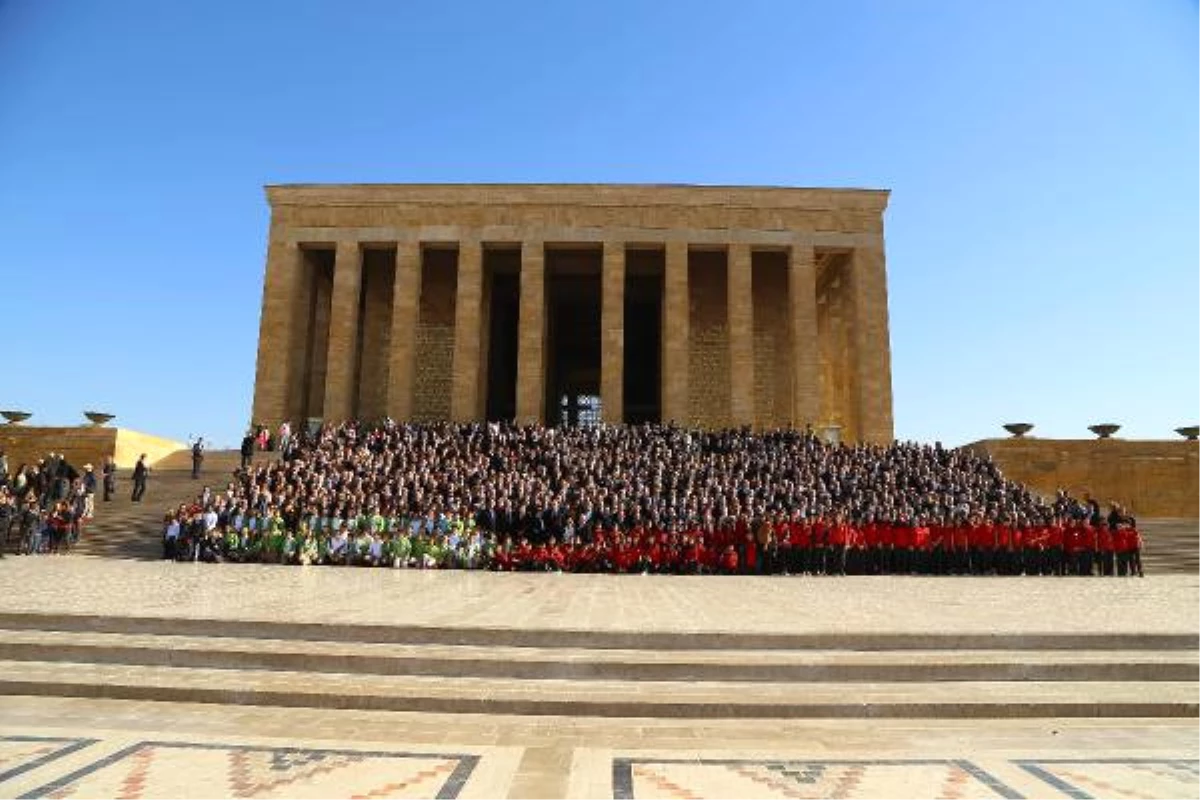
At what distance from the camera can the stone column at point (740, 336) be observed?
2606cm

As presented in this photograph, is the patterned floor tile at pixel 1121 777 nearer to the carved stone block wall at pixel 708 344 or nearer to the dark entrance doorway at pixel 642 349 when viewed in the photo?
the carved stone block wall at pixel 708 344

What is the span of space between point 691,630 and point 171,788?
4.18 m

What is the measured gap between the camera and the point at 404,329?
26.7 meters

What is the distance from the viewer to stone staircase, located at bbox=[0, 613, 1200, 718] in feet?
17.9

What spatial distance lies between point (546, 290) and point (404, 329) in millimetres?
6164

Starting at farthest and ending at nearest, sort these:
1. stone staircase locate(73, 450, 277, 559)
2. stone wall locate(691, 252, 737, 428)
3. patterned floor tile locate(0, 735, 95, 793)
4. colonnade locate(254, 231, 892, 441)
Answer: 1. stone wall locate(691, 252, 737, 428)
2. colonnade locate(254, 231, 892, 441)
3. stone staircase locate(73, 450, 277, 559)
4. patterned floor tile locate(0, 735, 95, 793)

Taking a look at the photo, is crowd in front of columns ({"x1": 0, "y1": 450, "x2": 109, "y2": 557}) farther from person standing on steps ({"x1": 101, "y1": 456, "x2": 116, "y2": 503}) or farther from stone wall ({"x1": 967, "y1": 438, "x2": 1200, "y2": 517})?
stone wall ({"x1": 967, "y1": 438, "x2": 1200, "y2": 517})

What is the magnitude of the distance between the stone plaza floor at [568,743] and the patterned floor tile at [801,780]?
0.02 meters

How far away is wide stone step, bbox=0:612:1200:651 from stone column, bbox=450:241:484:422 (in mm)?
19498

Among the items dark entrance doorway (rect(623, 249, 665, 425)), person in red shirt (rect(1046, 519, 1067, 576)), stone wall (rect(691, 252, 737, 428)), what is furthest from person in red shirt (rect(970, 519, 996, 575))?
dark entrance doorway (rect(623, 249, 665, 425))

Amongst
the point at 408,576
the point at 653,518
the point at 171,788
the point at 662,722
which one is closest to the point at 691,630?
the point at 662,722

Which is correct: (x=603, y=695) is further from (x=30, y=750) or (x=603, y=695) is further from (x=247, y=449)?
(x=247, y=449)

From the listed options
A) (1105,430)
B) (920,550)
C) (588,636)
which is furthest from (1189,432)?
(588,636)

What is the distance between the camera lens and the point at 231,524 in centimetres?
→ 1406
